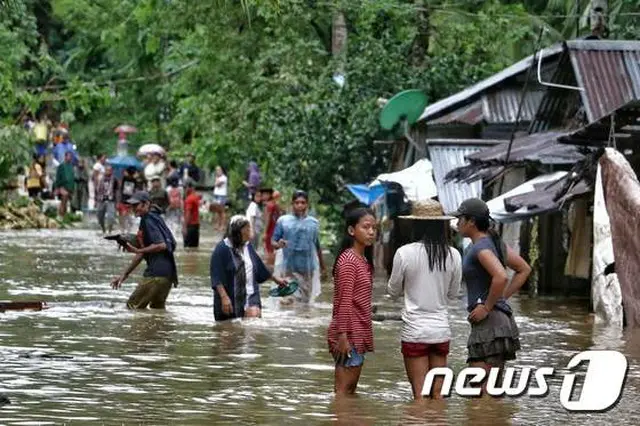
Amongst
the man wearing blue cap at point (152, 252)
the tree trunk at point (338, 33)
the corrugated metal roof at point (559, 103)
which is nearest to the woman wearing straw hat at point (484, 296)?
the man wearing blue cap at point (152, 252)

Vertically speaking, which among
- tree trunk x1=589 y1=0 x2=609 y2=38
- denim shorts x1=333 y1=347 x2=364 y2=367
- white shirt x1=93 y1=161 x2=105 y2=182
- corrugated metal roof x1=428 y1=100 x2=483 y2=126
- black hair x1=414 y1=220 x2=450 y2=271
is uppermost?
tree trunk x1=589 y1=0 x2=609 y2=38

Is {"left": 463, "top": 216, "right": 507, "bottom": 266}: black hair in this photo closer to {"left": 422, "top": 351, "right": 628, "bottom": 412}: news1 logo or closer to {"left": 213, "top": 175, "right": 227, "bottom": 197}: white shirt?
{"left": 422, "top": 351, "right": 628, "bottom": 412}: news1 logo

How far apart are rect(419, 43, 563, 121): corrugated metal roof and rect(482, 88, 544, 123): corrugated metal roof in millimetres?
251

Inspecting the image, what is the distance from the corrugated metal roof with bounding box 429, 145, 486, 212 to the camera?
2981cm

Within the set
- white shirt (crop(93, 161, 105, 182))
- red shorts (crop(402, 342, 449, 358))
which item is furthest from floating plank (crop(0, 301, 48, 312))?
white shirt (crop(93, 161, 105, 182))

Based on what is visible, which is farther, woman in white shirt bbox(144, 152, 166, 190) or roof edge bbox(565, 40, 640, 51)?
woman in white shirt bbox(144, 152, 166, 190)

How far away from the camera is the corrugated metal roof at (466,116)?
31.5 m

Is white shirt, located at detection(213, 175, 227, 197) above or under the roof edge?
under

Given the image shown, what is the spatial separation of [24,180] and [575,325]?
91.5ft

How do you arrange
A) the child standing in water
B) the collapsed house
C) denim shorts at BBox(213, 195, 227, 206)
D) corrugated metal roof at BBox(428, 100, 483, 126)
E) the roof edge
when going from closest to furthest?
1. the child standing in water
2. the collapsed house
3. the roof edge
4. corrugated metal roof at BBox(428, 100, 483, 126)
5. denim shorts at BBox(213, 195, 227, 206)

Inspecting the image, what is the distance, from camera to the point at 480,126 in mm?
32656

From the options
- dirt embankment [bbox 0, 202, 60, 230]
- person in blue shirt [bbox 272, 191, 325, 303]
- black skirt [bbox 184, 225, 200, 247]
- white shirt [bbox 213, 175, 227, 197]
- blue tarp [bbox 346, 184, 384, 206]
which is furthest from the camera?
white shirt [bbox 213, 175, 227, 197]

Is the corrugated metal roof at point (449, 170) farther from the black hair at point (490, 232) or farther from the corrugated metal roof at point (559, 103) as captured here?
the black hair at point (490, 232)

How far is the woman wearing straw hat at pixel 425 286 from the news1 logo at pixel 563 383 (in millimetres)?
204
